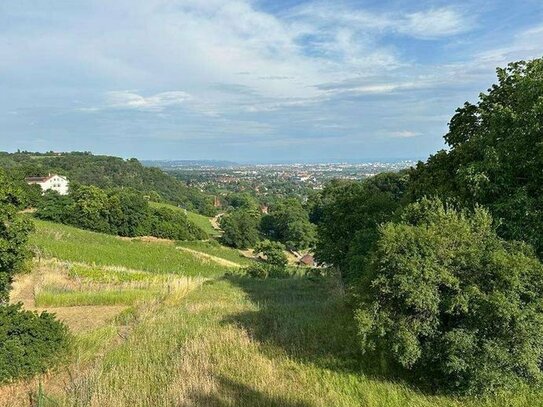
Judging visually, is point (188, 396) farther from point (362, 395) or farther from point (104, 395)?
point (362, 395)

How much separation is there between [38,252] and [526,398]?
83.1 feet

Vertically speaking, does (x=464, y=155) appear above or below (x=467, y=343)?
above

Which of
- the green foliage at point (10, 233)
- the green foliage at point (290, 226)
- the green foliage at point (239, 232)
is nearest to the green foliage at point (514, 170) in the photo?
the green foliage at point (10, 233)

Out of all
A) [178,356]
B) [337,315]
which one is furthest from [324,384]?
[337,315]

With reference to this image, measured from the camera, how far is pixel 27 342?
8180 mm

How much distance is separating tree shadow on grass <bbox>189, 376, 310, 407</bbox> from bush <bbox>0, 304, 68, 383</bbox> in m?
3.40

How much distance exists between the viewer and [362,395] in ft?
22.1

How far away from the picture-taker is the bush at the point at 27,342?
7.70m

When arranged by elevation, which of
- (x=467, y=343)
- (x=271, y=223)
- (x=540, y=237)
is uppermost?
(x=540, y=237)

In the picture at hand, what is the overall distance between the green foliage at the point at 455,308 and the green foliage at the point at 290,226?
57269 mm

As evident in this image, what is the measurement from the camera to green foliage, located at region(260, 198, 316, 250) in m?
70.3

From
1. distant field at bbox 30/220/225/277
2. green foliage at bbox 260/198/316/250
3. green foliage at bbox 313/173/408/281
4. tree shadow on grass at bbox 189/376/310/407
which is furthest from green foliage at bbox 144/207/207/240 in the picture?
tree shadow on grass at bbox 189/376/310/407

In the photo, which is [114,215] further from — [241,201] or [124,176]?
[124,176]

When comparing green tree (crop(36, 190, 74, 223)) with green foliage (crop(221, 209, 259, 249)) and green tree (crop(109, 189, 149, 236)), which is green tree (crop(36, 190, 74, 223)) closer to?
green tree (crop(109, 189, 149, 236))
